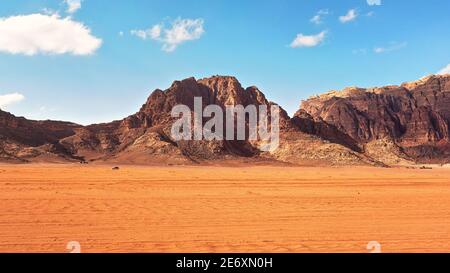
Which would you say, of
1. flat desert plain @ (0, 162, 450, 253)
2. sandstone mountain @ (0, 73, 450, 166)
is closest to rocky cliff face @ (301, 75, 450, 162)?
sandstone mountain @ (0, 73, 450, 166)

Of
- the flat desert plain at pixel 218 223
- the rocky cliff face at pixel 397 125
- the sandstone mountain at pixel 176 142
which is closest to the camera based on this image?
the flat desert plain at pixel 218 223

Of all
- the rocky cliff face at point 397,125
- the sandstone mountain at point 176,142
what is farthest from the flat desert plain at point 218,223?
the rocky cliff face at point 397,125

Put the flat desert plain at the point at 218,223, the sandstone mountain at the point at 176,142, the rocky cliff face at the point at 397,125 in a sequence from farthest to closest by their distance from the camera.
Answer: the rocky cliff face at the point at 397,125
the sandstone mountain at the point at 176,142
the flat desert plain at the point at 218,223

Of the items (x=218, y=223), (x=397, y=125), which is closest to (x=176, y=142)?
(x=218, y=223)

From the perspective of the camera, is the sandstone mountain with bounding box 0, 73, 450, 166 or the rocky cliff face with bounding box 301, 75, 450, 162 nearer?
the sandstone mountain with bounding box 0, 73, 450, 166

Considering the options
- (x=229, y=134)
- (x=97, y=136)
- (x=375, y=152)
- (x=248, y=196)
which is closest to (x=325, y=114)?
(x=375, y=152)

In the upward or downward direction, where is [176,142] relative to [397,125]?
downward

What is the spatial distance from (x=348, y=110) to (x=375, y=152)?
74560 millimetres

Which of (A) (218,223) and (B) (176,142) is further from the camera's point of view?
(B) (176,142)

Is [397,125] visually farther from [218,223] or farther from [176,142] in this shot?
[218,223]

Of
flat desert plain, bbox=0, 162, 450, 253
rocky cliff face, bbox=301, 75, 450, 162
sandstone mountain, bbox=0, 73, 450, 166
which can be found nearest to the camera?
flat desert plain, bbox=0, 162, 450, 253

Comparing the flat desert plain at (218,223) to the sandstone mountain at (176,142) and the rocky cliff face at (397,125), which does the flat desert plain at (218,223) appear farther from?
the rocky cliff face at (397,125)

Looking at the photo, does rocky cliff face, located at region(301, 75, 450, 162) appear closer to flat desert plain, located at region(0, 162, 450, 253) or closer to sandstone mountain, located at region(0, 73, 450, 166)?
sandstone mountain, located at region(0, 73, 450, 166)

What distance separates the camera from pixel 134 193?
776 inches
